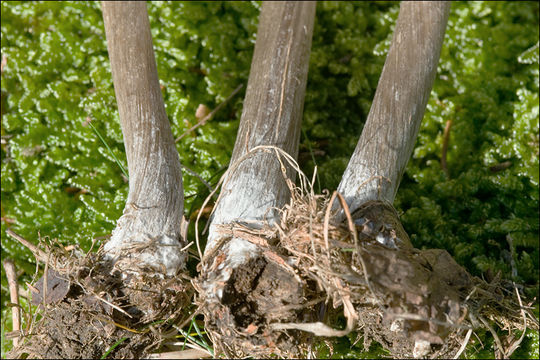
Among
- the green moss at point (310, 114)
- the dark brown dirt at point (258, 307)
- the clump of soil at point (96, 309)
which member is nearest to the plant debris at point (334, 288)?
the dark brown dirt at point (258, 307)

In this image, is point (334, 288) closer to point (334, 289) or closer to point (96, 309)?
point (334, 289)

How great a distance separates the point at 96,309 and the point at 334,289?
89 cm

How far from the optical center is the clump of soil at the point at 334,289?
1.79m

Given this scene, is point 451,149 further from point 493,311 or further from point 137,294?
point 137,294

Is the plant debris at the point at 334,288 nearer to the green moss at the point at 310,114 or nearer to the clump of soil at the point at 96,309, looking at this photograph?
the clump of soil at the point at 96,309

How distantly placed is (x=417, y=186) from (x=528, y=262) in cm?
64

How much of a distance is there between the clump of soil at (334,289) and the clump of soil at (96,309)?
0.20m

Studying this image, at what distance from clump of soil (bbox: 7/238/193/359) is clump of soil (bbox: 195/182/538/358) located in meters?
0.20

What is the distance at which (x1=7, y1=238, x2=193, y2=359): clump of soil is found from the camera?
6.44ft

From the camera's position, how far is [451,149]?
2.88 m

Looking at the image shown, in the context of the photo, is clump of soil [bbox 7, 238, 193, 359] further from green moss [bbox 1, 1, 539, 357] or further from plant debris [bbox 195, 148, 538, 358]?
green moss [bbox 1, 1, 539, 357]

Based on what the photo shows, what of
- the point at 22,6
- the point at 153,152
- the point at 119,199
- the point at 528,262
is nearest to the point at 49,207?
the point at 119,199

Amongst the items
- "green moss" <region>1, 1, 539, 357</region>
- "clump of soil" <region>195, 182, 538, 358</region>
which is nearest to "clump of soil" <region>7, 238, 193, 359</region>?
"clump of soil" <region>195, 182, 538, 358</region>

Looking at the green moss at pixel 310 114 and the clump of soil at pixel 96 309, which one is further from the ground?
the green moss at pixel 310 114
